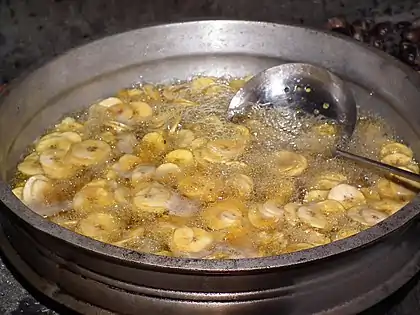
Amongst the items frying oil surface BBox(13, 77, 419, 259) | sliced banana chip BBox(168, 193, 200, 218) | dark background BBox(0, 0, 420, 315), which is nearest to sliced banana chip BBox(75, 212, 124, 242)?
frying oil surface BBox(13, 77, 419, 259)

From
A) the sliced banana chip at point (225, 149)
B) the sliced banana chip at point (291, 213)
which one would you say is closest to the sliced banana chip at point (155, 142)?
the sliced banana chip at point (225, 149)

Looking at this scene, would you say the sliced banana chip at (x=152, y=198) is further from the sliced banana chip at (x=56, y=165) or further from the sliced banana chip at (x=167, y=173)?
the sliced banana chip at (x=56, y=165)

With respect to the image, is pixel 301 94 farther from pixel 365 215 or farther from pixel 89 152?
pixel 89 152

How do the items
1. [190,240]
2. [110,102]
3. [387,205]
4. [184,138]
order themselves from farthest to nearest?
[110,102] < [184,138] < [387,205] < [190,240]

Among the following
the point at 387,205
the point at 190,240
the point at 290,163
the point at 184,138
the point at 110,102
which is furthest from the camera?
the point at 110,102

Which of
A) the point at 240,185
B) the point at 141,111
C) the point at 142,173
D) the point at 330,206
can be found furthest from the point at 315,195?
the point at 141,111
